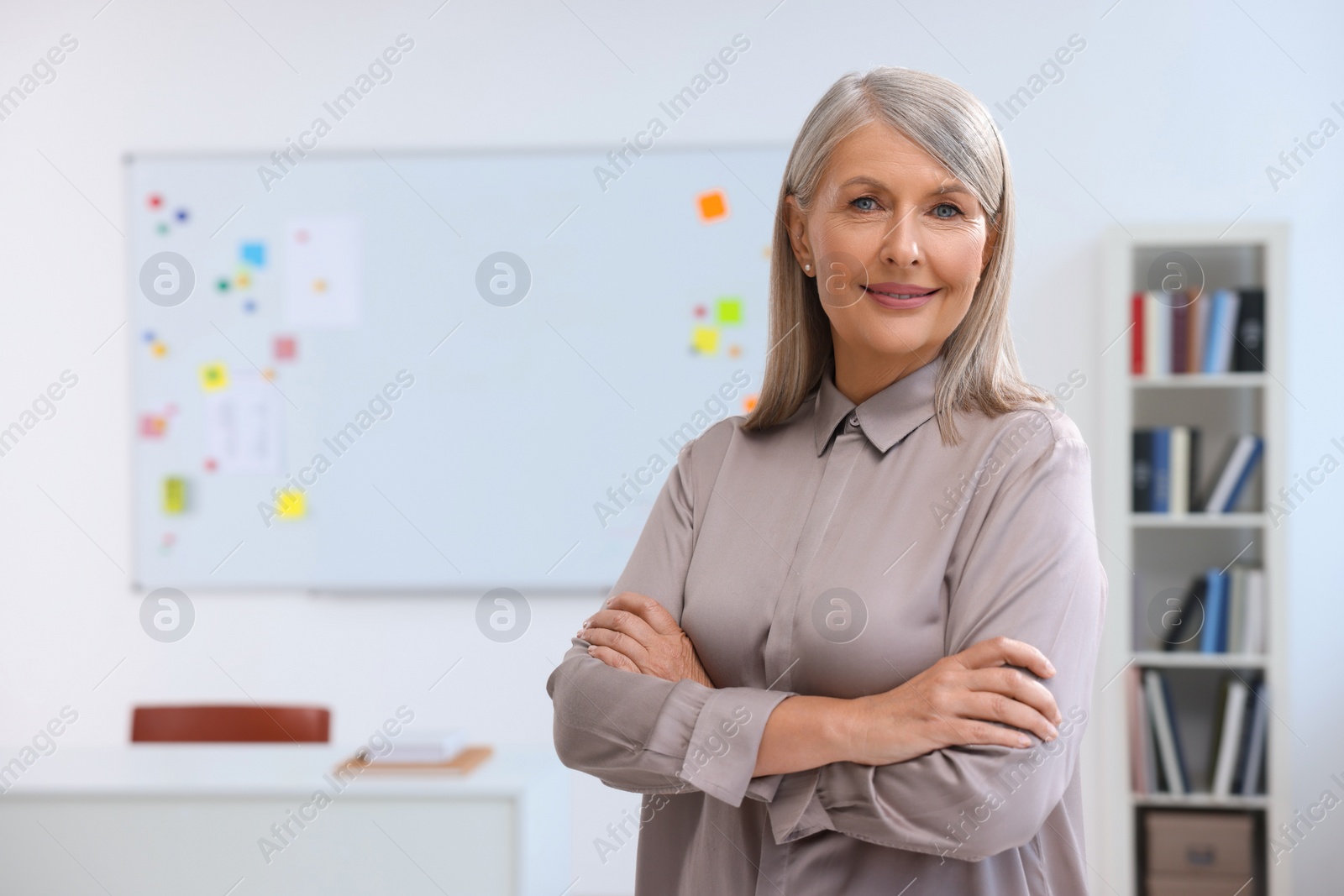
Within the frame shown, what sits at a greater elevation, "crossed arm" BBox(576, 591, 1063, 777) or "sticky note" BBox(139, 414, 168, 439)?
"sticky note" BBox(139, 414, 168, 439)

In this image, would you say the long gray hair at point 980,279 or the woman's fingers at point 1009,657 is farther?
the long gray hair at point 980,279

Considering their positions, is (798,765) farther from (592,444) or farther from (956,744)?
(592,444)

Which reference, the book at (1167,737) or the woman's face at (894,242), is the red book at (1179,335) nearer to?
the book at (1167,737)

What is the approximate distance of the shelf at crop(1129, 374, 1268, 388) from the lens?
2.88 meters

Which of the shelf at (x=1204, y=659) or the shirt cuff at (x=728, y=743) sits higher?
the shelf at (x=1204, y=659)

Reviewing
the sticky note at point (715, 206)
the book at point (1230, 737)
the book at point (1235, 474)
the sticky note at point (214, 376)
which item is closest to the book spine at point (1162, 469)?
the book at point (1235, 474)

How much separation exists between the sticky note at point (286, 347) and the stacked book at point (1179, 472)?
2588 mm

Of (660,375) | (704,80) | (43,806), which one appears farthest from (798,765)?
(704,80)

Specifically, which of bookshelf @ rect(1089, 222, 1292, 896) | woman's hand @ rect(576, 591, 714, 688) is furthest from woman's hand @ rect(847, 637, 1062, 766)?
bookshelf @ rect(1089, 222, 1292, 896)

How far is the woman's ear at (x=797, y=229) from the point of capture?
49.9 inches

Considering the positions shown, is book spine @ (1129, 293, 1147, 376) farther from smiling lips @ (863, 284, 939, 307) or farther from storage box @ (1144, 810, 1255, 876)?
smiling lips @ (863, 284, 939, 307)

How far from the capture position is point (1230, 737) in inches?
116

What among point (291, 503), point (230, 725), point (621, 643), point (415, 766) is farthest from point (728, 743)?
point (291, 503)

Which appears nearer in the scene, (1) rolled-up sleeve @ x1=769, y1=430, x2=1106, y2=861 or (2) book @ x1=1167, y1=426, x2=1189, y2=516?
(1) rolled-up sleeve @ x1=769, y1=430, x2=1106, y2=861
